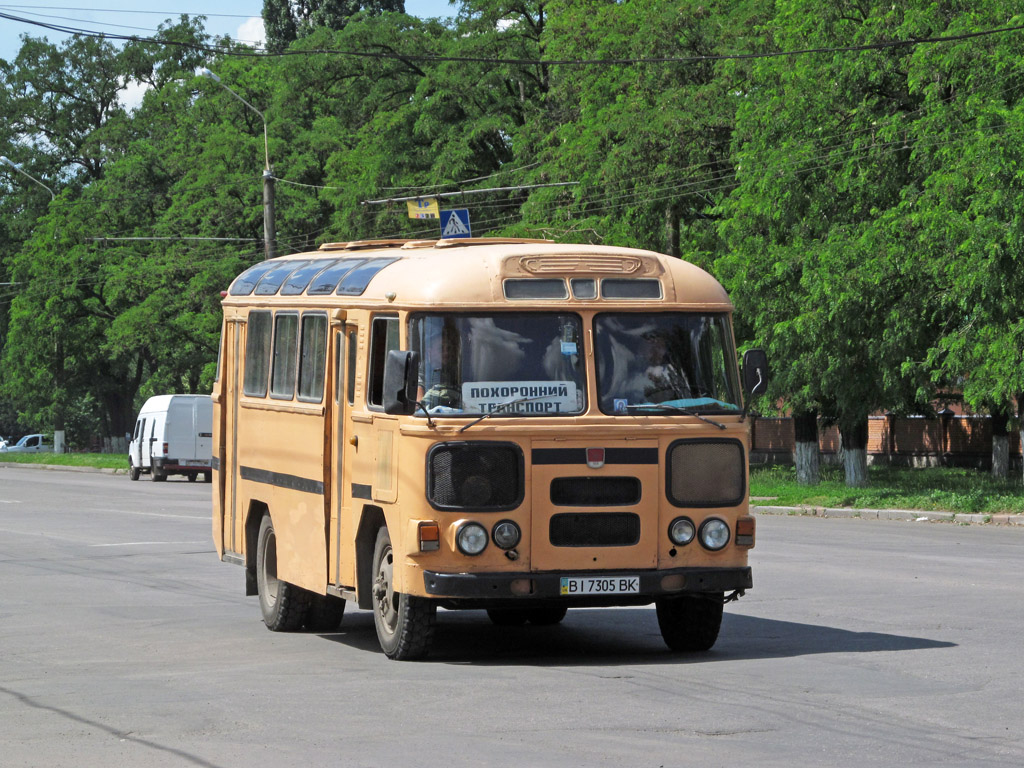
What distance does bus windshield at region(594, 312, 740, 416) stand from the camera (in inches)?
446

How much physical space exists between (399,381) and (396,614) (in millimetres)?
1641

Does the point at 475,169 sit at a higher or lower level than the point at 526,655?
→ higher

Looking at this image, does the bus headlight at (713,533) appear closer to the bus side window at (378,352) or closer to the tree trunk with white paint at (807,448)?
the bus side window at (378,352)

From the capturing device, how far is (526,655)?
38.5 feet

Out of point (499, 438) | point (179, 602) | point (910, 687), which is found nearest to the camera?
point (910, 687)

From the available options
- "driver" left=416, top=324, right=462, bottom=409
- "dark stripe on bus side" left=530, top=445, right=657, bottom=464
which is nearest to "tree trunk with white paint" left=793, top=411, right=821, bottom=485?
"dark stripe on bus side" left=530, top=445, right=657, bottom=464

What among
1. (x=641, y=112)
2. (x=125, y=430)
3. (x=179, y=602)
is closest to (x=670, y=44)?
(x=641, y=112)

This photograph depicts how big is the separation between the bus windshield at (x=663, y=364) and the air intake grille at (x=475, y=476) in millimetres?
768

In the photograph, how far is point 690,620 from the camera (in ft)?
38.3

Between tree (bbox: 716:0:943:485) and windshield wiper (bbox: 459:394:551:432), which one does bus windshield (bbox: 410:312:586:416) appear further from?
tree (bbox: 716:0:943:485)

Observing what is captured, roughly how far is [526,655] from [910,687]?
2969 mm

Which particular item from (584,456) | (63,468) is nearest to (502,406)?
(584,456)

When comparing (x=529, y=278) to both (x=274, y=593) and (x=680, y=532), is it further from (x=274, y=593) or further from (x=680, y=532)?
(x=274, y=593)

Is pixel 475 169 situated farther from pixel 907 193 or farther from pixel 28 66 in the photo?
pixel 28 66
